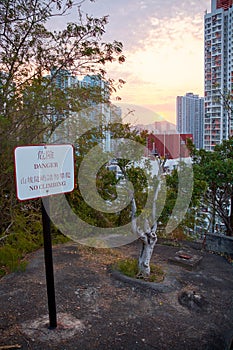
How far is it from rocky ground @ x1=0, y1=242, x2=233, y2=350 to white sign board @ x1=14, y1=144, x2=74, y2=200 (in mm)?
1185

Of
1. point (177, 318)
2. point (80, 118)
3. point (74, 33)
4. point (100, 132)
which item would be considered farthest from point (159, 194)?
point (74, 33)

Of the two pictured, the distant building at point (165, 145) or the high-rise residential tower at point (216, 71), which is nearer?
the distant building at point (165, 145)

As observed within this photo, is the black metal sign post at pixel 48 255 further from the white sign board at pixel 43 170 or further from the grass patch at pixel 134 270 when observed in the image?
the grass patch at pixel 134 270

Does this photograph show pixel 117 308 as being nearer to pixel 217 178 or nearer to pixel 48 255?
pixel 48 255

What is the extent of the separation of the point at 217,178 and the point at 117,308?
2573 millimetres

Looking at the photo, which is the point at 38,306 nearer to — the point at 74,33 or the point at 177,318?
the point at 177,318

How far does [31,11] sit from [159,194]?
2859 mm

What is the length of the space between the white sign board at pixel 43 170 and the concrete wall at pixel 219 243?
3.13 m

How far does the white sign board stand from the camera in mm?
2029

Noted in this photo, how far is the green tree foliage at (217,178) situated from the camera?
448 cm

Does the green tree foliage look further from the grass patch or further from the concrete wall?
the grass patch

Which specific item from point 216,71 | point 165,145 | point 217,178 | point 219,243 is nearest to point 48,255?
point 165,145

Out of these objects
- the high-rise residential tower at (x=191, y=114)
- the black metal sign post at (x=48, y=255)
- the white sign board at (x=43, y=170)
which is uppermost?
the high-rise residential tower at (x=191, y=114)

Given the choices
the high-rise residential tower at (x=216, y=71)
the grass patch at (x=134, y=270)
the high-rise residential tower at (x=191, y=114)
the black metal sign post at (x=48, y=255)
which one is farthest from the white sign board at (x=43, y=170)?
the high-rise residential tower at (x=216, y=71)
